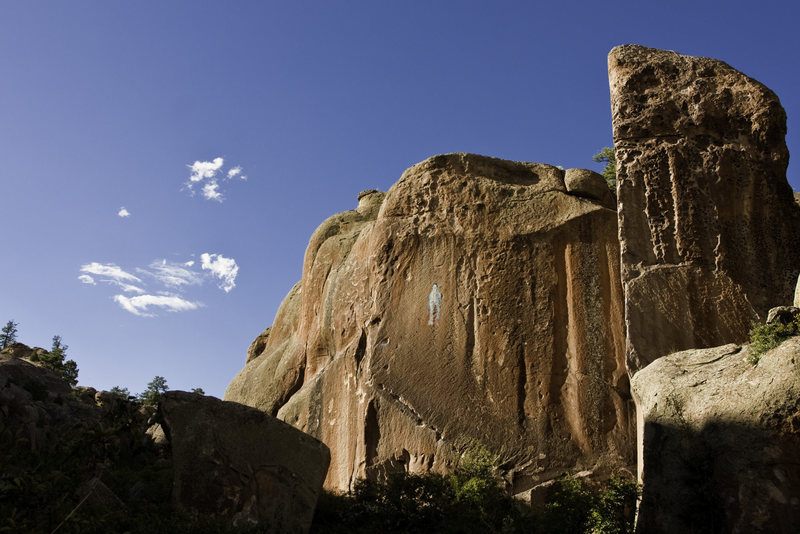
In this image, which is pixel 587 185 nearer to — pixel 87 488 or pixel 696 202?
pixel 696 202

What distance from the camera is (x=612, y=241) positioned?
14266 millimetres

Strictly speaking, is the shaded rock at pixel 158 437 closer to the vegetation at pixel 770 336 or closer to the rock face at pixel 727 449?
the rock face at pixel 727 449

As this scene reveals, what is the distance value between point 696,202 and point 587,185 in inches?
112

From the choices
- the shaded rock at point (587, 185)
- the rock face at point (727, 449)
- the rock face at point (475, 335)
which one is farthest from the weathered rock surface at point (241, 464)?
the shaded rock at point (587, 185)

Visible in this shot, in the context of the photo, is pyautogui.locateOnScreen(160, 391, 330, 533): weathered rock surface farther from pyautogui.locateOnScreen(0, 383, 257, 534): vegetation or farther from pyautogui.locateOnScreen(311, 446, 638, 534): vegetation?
pyautogui.locateOnScreen(311, 446, 638, 534): vegetation

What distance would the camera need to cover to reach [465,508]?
11.0 meters

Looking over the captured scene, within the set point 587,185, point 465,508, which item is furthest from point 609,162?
point 465,508

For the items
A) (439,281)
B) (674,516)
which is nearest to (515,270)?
(439,281)

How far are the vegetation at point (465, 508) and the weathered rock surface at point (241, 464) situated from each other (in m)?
0.73

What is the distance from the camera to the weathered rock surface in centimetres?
1007

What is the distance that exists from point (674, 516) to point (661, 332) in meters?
3.89

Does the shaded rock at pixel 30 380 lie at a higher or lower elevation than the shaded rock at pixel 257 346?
lower

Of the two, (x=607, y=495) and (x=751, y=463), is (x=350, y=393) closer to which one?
(x=607, y=495)

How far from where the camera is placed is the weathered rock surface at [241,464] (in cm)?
1007
